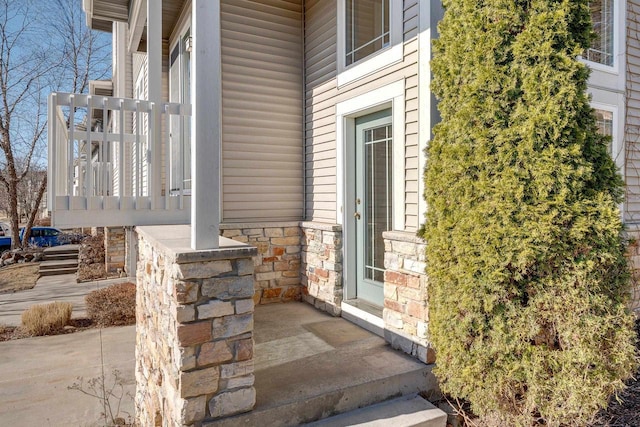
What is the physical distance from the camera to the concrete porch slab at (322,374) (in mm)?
2512

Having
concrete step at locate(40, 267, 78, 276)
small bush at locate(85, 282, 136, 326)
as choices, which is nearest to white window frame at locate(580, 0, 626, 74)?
small bush at locate(85, 282, 136, 326)

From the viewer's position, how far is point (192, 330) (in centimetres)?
224

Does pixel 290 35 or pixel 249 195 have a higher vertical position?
pixel 290 35

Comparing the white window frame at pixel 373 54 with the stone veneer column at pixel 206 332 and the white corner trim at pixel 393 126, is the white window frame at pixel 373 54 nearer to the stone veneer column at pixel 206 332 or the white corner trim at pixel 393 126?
the white corner trim at pixel 393 126

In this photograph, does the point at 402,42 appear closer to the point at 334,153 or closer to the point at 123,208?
the point at 334,153

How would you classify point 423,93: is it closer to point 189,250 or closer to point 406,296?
point 406,296

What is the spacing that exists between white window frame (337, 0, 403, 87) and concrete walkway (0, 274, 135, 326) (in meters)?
5.57

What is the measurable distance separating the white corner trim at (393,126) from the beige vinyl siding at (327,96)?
5 centimetres

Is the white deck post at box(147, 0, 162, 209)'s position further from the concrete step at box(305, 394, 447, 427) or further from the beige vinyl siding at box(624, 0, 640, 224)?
the beige vinyl siding at box(624, 0, 640, 224)

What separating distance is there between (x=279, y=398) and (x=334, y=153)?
107 inches

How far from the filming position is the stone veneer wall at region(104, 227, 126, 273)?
956 centimetres

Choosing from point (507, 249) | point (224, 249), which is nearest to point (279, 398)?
point (224, 249)

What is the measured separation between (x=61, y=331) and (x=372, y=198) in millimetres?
4918

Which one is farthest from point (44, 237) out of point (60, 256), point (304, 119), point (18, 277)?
point (304, 119)
